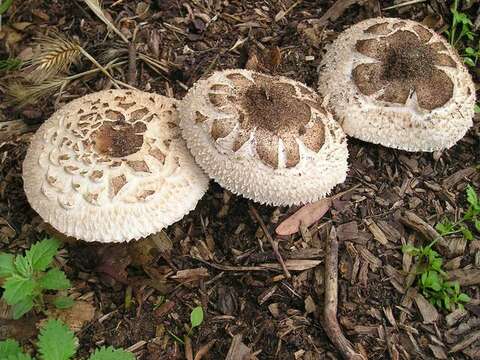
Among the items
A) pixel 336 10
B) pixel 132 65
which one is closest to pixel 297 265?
pixel 132 65

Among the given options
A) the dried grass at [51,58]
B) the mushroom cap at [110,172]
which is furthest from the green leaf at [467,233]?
the dried grass at [51,58]

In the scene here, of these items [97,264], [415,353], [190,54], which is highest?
[190,54]

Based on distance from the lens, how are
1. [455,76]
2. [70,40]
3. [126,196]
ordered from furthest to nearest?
[70,40] < [455,76] < [126,196]

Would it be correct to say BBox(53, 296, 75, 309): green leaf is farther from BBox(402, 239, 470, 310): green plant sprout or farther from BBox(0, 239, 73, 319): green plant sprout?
BBox(402, 239, 470, 310): green plant sprout

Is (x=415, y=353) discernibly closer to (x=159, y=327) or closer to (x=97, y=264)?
(x=159, y=327)

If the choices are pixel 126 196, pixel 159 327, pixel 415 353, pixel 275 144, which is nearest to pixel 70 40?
pixel 126 196

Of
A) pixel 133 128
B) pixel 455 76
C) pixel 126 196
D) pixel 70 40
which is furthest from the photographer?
pixel 70 40

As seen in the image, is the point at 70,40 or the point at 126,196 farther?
the point at 70,40
